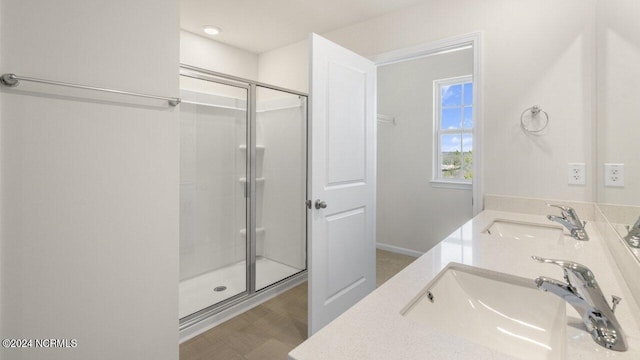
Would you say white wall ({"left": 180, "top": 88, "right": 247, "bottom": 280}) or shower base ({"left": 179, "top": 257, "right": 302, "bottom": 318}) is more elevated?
white wall ({"left": 180, "top": 88, "right": 247, "bottom": 280})

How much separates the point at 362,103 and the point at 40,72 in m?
1.75

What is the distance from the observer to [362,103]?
7.27 ft

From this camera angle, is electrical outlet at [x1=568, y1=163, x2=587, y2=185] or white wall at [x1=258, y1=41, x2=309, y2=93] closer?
electrical outlet at [x1=568, y1=163, x2=587, y2=185]

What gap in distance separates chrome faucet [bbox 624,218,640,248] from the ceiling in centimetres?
207

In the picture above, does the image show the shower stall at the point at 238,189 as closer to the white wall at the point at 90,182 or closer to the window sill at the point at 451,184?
the white wall at the point at 90,182

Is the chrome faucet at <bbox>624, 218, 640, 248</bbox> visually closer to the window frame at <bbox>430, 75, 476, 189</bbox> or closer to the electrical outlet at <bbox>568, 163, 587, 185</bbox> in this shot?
the electrical outlet at <bbox>568, 163, 587, 185</bbox>

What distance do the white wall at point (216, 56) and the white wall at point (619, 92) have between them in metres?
3.01

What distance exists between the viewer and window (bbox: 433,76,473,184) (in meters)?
3.36

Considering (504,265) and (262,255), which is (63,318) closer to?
(504,265)

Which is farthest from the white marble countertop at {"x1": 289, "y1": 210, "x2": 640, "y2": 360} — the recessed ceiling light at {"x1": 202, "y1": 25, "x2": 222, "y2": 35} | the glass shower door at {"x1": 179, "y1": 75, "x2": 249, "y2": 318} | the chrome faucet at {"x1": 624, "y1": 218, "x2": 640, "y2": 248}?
the recessed ceiling light at {"x1": 202, "y1": 25, "x2": 222, "y2": 35}

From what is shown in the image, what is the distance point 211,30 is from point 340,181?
2081mm

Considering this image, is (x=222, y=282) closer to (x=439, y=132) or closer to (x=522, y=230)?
(x=522, y=230)

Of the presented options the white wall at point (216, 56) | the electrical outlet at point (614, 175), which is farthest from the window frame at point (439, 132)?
the white wall at point (216, 56)

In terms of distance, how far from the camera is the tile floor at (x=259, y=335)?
183 centimetres
